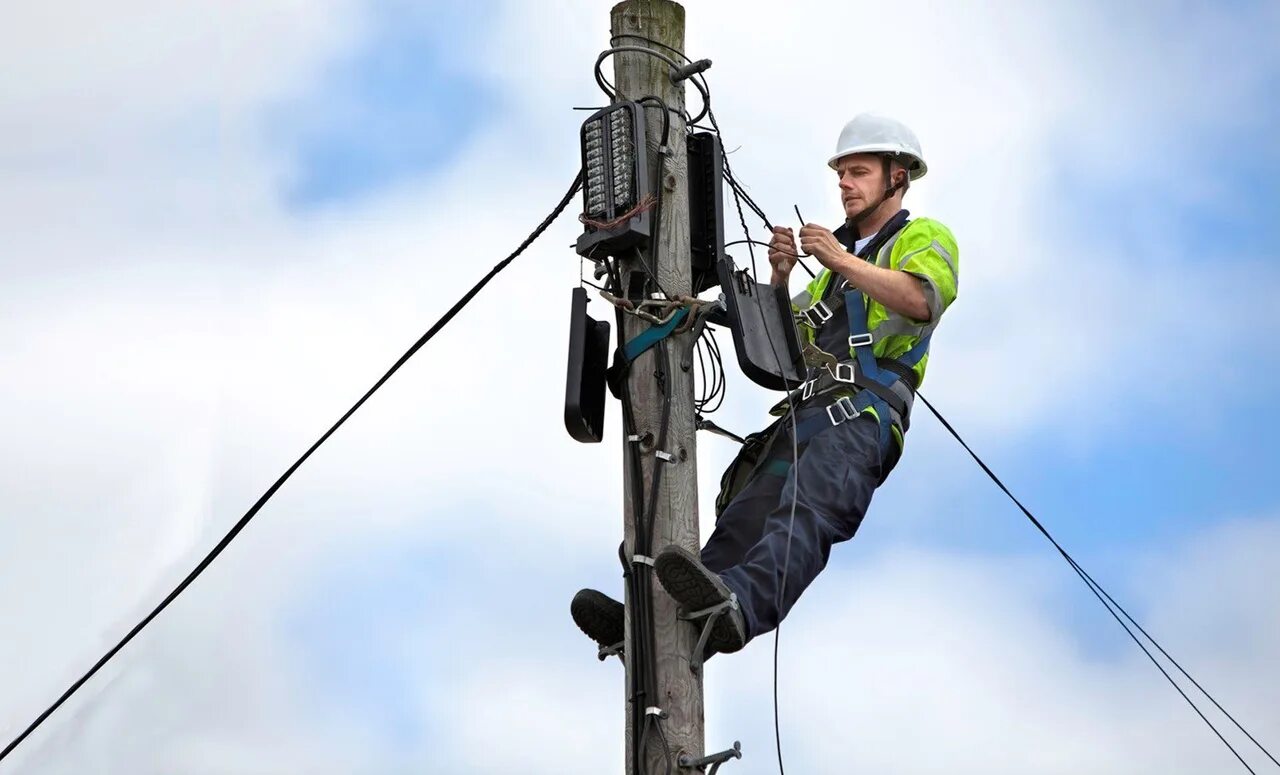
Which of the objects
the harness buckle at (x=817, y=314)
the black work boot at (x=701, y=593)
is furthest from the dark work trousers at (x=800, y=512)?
the harness buckle at (x=817, y=314)

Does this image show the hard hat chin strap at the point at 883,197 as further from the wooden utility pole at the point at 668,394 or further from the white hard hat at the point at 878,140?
the wooden utility pole at the point at 668,394

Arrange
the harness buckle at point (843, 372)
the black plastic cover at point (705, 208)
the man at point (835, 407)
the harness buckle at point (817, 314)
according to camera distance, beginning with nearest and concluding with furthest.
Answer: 1. the man at point (835, 407)
2. the black plastic cover at point (705, 208)
3. the harness buckle at point (843, 372)
4. the harness buckle at point (817, 314)

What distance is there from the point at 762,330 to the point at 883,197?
1191mm

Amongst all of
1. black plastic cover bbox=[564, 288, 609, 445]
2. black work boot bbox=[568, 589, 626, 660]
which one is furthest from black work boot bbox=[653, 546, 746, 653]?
black plastic cover bbox=[564, 288, 609, 445]

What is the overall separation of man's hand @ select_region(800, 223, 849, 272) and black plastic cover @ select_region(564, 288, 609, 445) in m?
0.92

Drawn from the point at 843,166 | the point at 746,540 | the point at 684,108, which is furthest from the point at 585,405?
the point at 843,166

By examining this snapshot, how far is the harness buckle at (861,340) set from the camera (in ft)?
25.0

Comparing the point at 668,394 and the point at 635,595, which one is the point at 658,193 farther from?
the point at 635,595

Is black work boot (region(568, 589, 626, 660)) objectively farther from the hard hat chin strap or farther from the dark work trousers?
the hard hat chin strap

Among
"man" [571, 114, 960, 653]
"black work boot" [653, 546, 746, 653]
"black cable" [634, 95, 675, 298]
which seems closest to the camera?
"black work boot" [653, 546, 746, 653]

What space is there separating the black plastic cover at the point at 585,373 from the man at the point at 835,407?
642mm

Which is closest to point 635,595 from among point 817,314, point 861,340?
point 861,340

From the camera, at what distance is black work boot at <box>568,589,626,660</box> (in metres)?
7.08

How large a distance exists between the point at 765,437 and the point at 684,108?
1393mm
